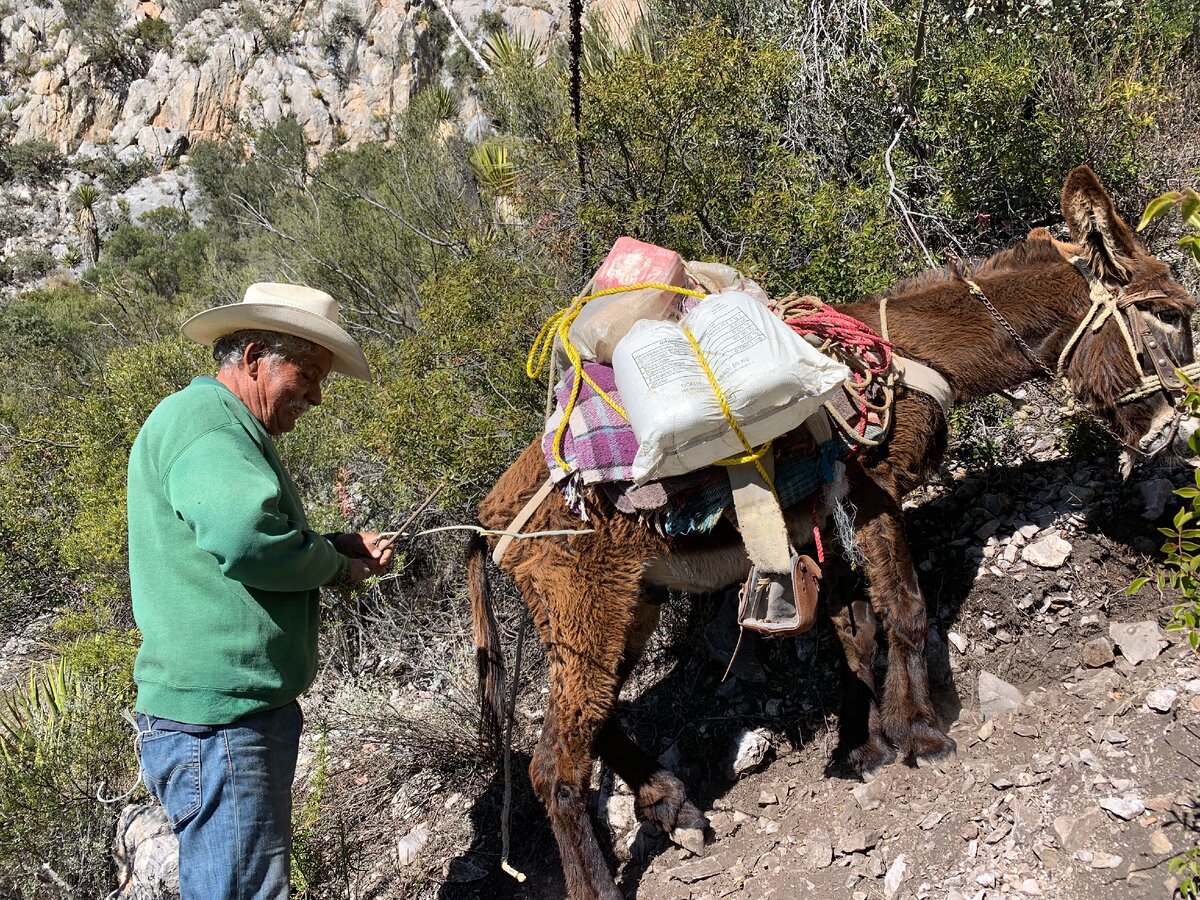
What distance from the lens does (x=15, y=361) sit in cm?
1435

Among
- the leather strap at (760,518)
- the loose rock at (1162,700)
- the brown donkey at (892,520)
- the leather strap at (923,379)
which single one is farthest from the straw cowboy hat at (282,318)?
the loose rock at (1162,700)

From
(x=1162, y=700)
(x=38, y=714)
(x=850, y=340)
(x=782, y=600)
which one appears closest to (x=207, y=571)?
(x=782, y=600)

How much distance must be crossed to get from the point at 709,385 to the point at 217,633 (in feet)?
5.75

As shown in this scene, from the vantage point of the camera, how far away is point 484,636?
12.3 feet

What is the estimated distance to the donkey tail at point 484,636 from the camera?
3.76m

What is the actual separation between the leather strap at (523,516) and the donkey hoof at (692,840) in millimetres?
1516

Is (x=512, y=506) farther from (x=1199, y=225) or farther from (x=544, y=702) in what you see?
(x=1199, y=225)

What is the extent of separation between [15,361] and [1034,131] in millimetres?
15961

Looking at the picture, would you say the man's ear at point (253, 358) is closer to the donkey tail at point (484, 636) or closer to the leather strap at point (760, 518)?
the donkey tail at point (484, 636)

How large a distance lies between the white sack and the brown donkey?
1.81 ft

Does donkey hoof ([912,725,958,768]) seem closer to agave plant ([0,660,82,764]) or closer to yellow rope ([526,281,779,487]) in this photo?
yellow rope ([526,281,779,487])

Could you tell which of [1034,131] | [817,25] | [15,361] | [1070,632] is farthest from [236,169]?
[1070,632]

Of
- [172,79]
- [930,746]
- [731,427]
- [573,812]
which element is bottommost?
[930,746]

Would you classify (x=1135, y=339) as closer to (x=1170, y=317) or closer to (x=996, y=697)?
(x=1170, y=317)
